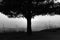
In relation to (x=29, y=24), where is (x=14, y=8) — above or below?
above

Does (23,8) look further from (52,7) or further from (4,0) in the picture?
(52,7)

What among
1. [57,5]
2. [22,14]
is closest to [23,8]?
[22,14]

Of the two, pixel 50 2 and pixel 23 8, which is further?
pixel 50 2

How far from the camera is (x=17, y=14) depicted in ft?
73.3

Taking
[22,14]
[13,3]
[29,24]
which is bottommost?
[29,24]

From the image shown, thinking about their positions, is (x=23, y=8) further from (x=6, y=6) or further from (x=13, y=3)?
(x=6, y=6)

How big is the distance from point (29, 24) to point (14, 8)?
4.18 m

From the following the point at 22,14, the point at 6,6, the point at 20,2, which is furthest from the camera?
the point at 22,14

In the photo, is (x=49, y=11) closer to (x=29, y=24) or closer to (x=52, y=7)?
(x=52, y=7)

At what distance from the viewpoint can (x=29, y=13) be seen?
2077 centimetres

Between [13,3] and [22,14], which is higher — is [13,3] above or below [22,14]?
above

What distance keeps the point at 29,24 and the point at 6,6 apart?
538 cm

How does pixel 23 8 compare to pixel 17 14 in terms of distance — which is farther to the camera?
pixel 17 14

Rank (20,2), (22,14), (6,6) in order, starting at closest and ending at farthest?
1. (20,2)
2. (6,6)
3. (22,14)
